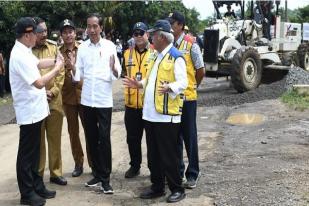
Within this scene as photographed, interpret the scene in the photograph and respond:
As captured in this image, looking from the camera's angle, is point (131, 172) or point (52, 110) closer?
point (52, 110)

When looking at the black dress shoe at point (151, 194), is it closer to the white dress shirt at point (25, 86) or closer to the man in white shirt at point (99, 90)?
the man in white shirt at point (99, 90)

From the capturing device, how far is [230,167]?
21.5 ft

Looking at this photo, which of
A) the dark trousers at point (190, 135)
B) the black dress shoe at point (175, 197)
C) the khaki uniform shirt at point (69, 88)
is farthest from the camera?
the khaki uniform shirt at point (69, 88)

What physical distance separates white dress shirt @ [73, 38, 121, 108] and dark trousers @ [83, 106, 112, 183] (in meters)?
0.10

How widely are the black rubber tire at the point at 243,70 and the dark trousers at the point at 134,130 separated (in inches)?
298

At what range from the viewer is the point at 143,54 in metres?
6.24

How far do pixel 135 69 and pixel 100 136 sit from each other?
3.31ft

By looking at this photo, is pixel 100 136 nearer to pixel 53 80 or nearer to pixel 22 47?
pixel 53 80

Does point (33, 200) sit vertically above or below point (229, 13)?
below

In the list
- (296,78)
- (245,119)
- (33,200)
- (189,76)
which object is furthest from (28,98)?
(296,78)

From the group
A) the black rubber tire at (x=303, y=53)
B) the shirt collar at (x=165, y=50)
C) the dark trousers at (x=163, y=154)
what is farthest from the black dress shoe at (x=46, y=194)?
the black rubber tire at (x=303, y=53)

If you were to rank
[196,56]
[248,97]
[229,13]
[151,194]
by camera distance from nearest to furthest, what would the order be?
[151,194], [196,56], [248,97], [229,13]

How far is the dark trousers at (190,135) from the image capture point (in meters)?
5.70

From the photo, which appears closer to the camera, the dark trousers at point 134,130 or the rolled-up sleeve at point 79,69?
the rolled-up sleeve at point 79,69
